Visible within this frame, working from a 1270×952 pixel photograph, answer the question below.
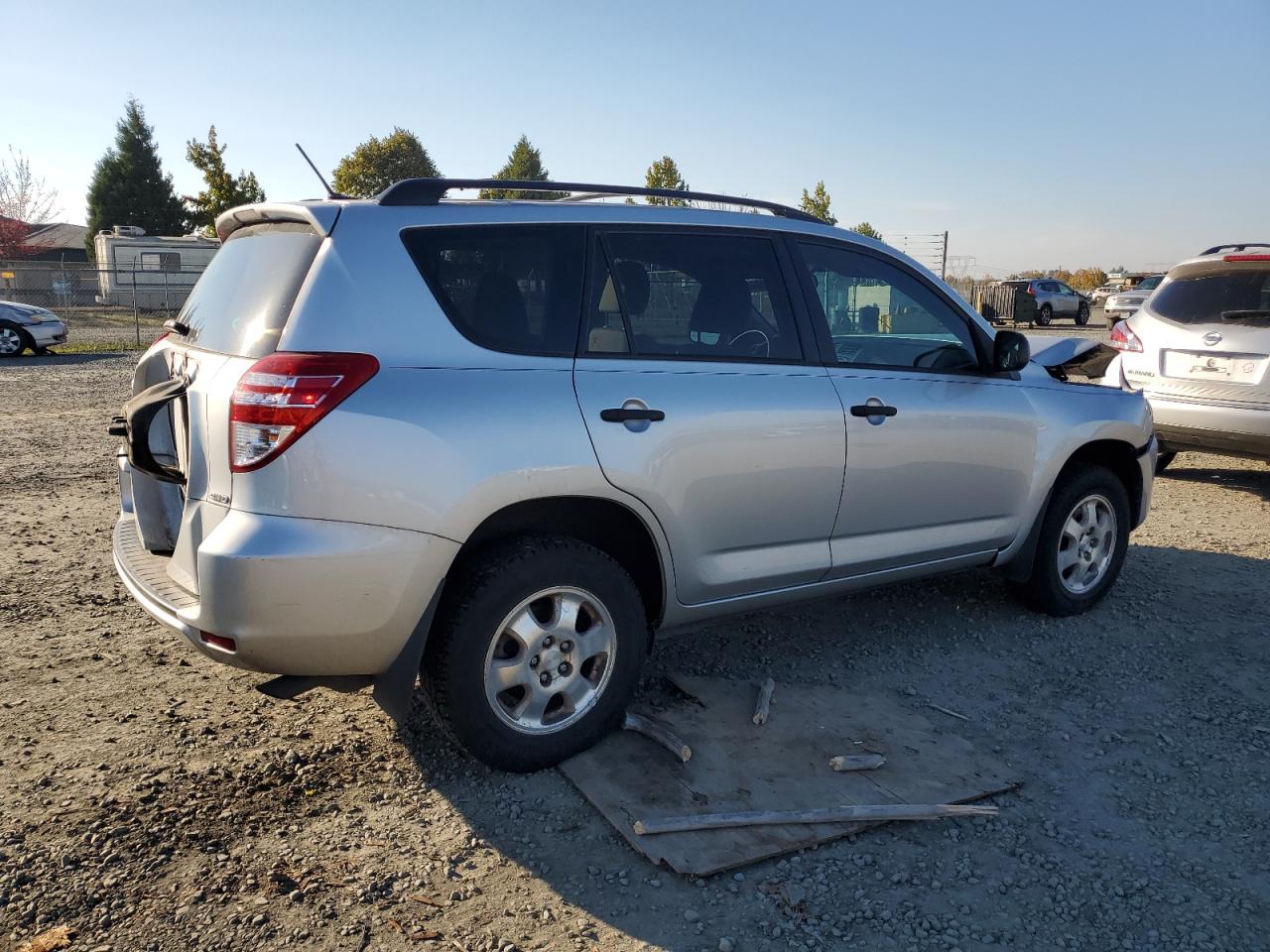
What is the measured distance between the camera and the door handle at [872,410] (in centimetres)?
392

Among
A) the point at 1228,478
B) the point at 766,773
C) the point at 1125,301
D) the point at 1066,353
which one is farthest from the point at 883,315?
the point at 1125,301

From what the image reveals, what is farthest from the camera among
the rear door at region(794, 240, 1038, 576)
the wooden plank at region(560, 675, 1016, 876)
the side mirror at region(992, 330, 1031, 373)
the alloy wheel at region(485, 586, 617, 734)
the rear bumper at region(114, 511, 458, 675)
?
the side mirror at region(992, 330, 1031, 373)


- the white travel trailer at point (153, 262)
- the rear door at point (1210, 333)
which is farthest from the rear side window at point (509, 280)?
the white travel trailer at point (153, 262)

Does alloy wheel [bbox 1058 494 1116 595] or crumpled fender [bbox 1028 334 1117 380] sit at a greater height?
crumpled fender [bbox 1028 334 1117 380]

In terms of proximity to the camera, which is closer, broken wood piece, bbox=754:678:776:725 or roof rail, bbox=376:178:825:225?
roof rail, bbox=376:178:825:225

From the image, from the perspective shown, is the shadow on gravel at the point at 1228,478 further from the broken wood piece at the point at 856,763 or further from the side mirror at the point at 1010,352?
the broken wood piece at the point at 856,763

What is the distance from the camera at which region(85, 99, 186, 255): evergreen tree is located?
53.0m

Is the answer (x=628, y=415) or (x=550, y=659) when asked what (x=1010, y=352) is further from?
(x=550, y=659)

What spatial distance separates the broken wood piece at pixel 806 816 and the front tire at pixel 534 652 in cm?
49

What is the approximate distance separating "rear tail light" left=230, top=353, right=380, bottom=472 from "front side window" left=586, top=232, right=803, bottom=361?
897mm

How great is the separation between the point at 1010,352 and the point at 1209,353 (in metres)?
3.81

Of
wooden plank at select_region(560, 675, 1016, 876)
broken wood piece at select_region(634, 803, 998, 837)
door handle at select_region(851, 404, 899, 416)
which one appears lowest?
wooden plank at select_region(560, 675, 1016, 876)

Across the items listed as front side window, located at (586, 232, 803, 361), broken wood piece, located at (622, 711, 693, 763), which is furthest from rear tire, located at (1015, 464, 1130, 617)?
broken wood piece, located at (622, 711, 693, 763)

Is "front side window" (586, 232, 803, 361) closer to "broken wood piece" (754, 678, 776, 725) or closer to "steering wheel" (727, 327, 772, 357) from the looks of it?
"steering wheel" (727, 327, 772, 357)
